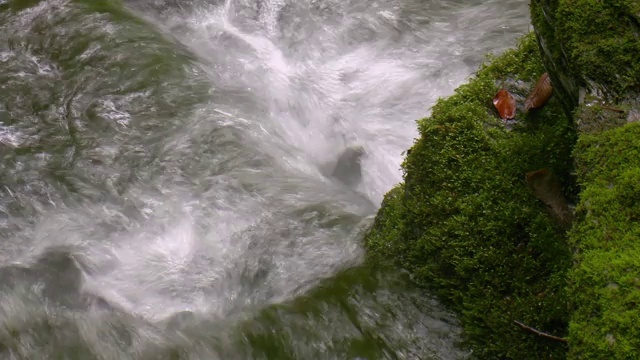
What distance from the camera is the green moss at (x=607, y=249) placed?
6.06 feet

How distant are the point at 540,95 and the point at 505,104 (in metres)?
0.18

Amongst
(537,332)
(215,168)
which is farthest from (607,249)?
(215,168)

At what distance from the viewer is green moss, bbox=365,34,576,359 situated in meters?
2.77

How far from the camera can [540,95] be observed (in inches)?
128

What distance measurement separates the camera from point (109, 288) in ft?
13.4

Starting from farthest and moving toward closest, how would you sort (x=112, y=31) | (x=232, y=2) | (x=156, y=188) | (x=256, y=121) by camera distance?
(x=232, y=2) < (x=112, y=31) < (x=256, y=121) < (x=156, y=188)

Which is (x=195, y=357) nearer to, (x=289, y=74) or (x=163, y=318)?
(x=163, y=318)

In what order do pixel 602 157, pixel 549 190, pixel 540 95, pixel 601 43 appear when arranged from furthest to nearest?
pixel 540 95 < pixel 549 190 < pixel 601 43 < pixel 602 157

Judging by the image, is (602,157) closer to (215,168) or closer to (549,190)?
(549,190)

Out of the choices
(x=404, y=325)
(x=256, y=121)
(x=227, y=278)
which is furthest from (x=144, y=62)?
(x=404, y=325)

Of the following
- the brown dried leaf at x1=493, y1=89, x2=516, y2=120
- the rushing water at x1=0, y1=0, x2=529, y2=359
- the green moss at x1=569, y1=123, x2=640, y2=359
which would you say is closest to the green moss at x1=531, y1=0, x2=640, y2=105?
the green moss at x1=569, y1=123, x2=640, y2=359

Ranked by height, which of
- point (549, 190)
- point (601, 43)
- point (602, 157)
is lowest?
point (549, 190)

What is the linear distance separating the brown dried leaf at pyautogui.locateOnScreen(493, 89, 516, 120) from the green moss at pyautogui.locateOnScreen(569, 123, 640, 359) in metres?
0.84

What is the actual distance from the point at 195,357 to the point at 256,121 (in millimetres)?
2329
